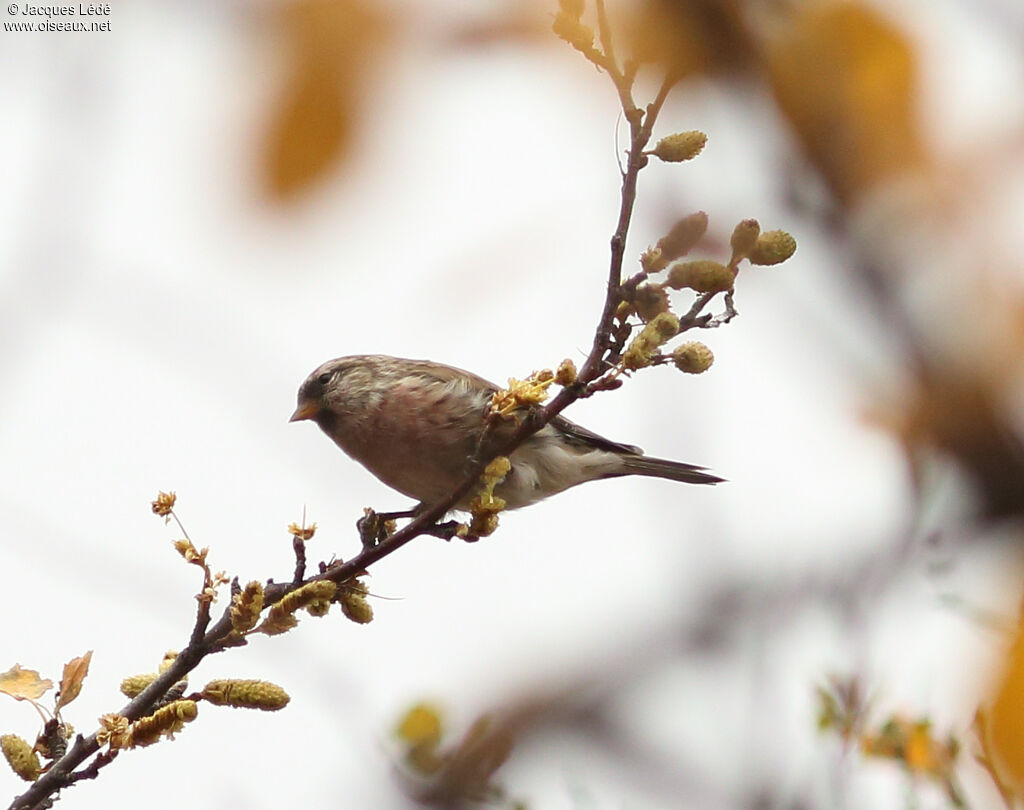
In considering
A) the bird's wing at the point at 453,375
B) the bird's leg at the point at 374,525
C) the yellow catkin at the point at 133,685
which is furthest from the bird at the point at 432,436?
the yellow catkin at the point at 133,685

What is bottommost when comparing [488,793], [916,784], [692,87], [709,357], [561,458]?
[488,793]

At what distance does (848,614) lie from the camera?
109 inches

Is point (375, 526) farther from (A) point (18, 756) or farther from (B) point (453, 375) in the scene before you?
(B) point (453, 375)

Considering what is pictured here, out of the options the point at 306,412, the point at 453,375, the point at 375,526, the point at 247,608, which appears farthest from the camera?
the point at 306,412

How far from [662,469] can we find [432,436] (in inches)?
42.2

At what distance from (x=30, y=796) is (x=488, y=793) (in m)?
1.34

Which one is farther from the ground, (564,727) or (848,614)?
(848,614)

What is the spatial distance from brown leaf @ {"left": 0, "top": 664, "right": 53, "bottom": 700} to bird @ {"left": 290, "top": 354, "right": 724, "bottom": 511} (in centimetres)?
262

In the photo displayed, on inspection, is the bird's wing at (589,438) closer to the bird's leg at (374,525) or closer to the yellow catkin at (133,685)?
the bird's leg at (374,525)

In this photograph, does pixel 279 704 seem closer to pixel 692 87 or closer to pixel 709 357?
pixel 709 357

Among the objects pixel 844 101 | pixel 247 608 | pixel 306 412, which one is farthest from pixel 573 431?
pixel 844 101

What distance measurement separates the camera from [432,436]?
17.3 feet

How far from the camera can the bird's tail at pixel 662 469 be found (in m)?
5.26

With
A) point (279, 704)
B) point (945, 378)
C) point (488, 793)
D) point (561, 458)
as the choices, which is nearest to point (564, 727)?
point (279, 704)
